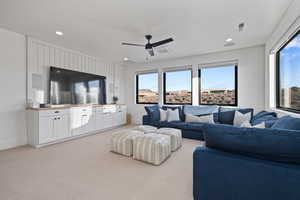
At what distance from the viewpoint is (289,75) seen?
2541 mm

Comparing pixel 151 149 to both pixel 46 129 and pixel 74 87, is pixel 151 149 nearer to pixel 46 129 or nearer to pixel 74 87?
pixel 46 129

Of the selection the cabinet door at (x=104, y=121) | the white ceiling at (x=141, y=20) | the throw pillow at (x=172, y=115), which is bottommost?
the cabinet door at (x=104, y=121)

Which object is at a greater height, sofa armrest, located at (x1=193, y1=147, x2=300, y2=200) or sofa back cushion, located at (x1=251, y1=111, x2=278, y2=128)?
sofa back cushion, located at (x1=251, y1=111, x2=278, y2=128)

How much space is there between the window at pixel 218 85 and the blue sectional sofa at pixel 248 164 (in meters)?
3.65

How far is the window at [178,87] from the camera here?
4.97 metres

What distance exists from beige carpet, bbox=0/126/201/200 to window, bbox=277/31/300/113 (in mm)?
2126

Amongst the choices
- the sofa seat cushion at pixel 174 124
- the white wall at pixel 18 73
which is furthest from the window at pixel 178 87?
the white wall at pixel 18 73

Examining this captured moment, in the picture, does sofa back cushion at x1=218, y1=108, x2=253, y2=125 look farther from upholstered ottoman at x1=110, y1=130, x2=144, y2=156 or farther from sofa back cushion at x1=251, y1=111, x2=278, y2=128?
upholstered ottoman at x1=110, y1=130, x2=144, y2=156

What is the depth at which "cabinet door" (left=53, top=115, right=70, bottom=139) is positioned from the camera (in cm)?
334

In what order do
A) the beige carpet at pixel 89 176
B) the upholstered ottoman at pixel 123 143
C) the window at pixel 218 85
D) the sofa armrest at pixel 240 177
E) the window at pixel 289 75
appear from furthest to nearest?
the window at pixel 218 85
the upholstered ottoman at pixel 123 143
the window at pixel 289 75
the beige carpet at pixel 89 176
the sofa armrest at pixel 240 177

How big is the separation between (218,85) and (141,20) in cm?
333

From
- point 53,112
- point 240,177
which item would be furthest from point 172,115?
point 53,112

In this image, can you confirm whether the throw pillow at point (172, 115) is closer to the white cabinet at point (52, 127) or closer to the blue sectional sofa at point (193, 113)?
the blue sectional sofa at point (193, 113)

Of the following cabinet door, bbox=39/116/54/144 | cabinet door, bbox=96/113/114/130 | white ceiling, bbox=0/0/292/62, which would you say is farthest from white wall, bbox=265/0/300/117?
→ cabinet door, bbox=39/116/54/144
